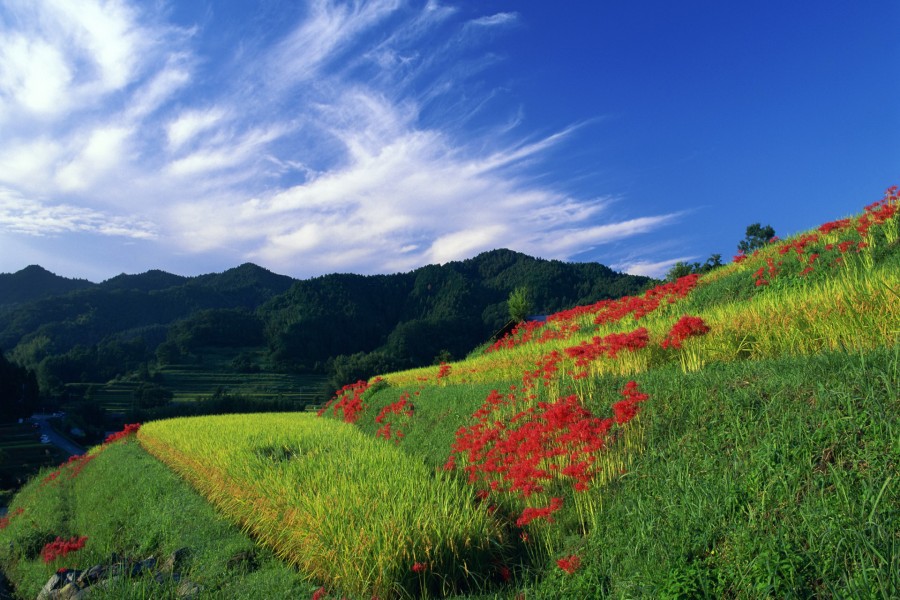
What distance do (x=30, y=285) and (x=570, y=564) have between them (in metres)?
241

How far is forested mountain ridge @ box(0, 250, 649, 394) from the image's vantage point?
8644 cm

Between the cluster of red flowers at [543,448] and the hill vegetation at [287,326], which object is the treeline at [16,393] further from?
the cluster of red flowers at [543,448]

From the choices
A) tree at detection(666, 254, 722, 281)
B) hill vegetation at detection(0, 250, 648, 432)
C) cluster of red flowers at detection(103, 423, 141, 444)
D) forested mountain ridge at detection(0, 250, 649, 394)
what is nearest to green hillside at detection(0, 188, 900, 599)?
cluster of red flowers at detection(103, 423, 141, 444)

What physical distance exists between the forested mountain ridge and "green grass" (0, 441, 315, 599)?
57.7 meters

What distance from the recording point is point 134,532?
8.87 metres

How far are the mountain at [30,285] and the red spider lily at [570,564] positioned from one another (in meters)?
218

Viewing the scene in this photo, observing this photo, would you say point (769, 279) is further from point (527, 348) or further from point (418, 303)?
point (418, 303)

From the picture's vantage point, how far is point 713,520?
3764mm

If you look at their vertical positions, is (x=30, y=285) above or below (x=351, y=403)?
above

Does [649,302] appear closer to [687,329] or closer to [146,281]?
[687,329]

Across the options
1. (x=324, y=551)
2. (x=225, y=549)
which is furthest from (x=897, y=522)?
(x=225, y=549)

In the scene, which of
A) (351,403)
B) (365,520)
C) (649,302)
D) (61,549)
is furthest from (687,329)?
(351,403)

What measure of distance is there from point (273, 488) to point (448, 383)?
25.9 feet

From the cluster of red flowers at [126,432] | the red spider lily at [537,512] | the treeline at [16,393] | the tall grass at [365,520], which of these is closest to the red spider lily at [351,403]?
the cluster of red flowers at [126,432]
